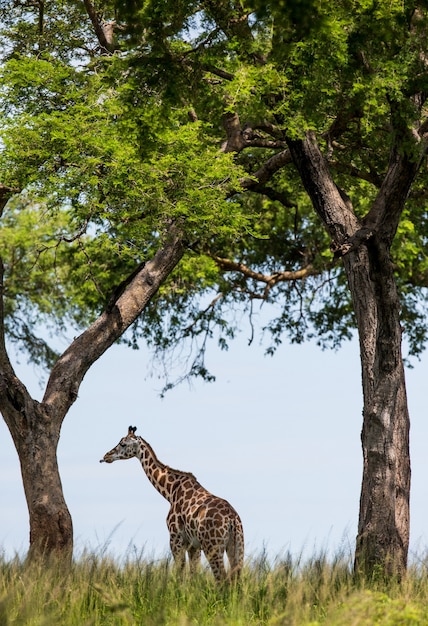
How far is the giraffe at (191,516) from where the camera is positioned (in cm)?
1402

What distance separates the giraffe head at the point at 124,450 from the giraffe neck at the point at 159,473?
126 mm

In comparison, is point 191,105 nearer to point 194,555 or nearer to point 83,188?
point 83,188

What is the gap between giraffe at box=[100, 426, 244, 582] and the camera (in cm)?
1402

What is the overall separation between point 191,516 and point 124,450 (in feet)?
8.65

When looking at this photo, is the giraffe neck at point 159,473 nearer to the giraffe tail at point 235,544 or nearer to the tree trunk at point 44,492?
the tree trunk at point 44,492

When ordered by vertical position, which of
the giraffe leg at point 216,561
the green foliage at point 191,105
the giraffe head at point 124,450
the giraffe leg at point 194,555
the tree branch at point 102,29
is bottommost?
the giraffe leg at point 216,561

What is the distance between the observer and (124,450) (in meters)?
16.8

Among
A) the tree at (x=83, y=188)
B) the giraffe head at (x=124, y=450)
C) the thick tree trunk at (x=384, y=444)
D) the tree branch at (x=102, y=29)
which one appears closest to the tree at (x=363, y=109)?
the thick tree trunk at (x=384, y=444)

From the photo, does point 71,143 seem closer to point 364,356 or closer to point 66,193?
point 66,193

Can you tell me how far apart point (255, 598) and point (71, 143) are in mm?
7844

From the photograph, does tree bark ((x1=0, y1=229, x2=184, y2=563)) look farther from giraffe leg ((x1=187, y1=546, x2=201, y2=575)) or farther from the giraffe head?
giraffe leg ((x1=187, y1=546, x2=201, y2=575))

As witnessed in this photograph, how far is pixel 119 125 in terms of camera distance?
15.2 metres

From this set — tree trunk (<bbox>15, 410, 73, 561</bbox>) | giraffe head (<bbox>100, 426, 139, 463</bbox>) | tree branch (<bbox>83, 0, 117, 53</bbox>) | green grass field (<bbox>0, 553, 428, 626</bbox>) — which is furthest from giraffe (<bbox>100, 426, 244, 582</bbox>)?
tree branch (<bbox>83, 0, 117, 53</bbox>)

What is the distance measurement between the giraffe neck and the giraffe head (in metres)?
0.13
